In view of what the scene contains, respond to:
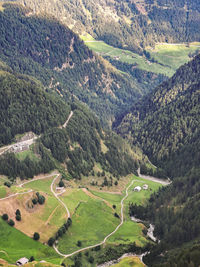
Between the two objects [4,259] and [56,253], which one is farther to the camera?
[56,253]

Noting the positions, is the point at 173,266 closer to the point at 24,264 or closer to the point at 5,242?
the point at 24,264

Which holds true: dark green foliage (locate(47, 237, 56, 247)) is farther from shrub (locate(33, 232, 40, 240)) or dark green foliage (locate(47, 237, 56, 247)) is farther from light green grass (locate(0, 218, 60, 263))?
shrub (locate(33, 232, 40, 240))

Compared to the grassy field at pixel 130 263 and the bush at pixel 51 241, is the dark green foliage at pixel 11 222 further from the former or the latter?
the grassy field at pixel 130 263

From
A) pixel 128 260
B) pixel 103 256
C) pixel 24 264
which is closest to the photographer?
pixel 24 264

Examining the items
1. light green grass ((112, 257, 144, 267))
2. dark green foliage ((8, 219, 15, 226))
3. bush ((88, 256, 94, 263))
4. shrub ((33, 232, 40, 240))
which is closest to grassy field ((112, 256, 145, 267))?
light green grass ((112, 257, 144, 267))

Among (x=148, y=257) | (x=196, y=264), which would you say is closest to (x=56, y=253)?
(x=148, y=257)

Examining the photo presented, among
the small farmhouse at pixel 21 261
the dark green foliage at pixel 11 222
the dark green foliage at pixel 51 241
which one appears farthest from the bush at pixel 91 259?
the dark green foliage at pixel 11 222

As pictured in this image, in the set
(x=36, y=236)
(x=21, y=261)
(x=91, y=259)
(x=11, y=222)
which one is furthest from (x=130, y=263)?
(x=11, y=222)

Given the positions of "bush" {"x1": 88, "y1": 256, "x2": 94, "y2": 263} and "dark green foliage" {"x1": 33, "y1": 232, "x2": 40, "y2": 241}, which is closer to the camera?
"bush" {"x1": 88, "y1": 256, "x2": 94, "y2": 263}
